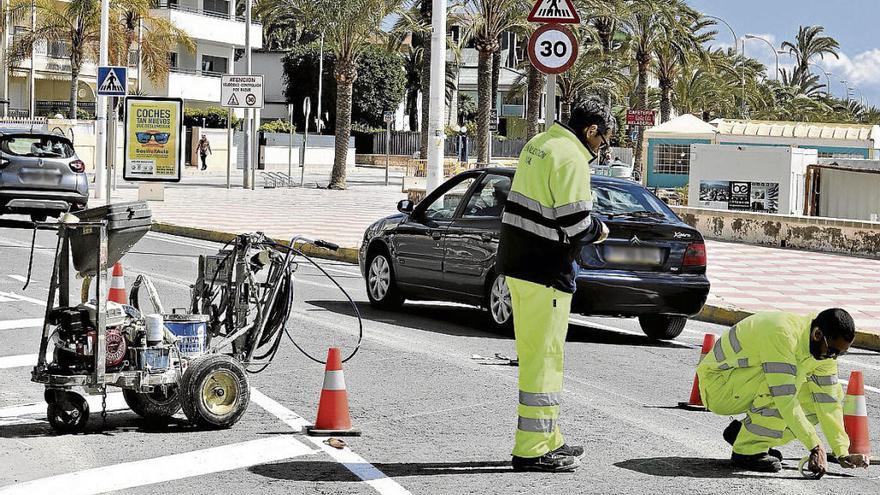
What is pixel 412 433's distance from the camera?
25.2 feet

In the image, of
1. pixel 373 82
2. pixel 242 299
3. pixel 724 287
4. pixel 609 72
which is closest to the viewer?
pixel 242 299

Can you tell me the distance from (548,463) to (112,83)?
2065cm

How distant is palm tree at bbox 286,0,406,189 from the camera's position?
4475cm

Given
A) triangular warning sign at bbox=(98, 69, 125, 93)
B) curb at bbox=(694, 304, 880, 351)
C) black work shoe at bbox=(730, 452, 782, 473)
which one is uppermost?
triangular warning sign at bbox=(98, 69, 125, 93)

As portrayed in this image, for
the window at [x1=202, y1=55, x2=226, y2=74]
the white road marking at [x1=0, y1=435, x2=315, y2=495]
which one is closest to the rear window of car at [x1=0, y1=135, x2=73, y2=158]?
the white road marking at [x1=0, y1=435, x2=315, y2=495]

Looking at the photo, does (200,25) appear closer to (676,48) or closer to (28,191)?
(676,48)

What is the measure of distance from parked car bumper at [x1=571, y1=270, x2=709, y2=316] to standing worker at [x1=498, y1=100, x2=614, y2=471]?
16.3 feet

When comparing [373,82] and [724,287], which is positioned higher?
[373,82]

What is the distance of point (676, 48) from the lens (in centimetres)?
5747

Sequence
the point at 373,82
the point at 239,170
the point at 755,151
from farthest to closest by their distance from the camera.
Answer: the point at 373,82
the point at 239,170
the point at 755,151

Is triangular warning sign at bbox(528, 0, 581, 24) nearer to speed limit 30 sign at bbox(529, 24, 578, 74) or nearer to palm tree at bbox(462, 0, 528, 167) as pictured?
speed limit 30 sign at bbox(529, 24, 578, 74)

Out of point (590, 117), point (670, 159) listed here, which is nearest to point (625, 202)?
point (590, 117)

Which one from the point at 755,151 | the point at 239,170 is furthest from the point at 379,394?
the point at 239,170

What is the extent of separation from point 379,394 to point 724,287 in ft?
30.0
